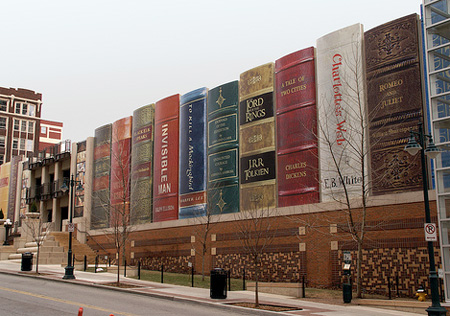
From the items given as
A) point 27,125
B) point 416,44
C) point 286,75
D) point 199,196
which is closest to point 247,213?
point 199,196

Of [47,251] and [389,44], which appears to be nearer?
[389,44]

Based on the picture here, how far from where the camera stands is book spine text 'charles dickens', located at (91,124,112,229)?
43.0 meters

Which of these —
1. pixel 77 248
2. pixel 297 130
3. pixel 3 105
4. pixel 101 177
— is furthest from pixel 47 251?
pixel 3 105

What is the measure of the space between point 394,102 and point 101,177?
2800 cm

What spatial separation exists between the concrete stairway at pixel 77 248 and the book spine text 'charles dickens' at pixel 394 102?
84.4ft

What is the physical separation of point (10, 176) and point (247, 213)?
41502 mm

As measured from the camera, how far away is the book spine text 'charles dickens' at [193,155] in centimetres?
3369

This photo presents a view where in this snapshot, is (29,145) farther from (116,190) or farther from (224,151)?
(224,151)

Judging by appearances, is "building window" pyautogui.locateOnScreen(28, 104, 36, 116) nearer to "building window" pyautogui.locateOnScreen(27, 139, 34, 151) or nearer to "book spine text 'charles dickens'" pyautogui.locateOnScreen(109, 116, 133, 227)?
"building window" pyautogui.locateOnScreen(27, 139, 34, 151)

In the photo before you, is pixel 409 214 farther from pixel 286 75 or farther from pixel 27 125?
pixel 27 125

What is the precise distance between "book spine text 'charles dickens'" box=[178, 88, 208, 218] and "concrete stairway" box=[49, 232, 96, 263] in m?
11.0

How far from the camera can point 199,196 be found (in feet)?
110

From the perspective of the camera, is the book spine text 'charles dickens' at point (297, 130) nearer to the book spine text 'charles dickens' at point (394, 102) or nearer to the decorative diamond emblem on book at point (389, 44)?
the book spine text 'charles dickens' at point (394, 102)

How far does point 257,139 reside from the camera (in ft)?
97.8
